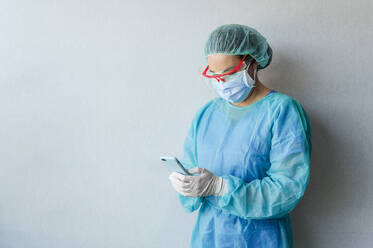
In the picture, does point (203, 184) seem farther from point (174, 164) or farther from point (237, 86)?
point (237, 86)

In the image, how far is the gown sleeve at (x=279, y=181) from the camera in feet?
3.47

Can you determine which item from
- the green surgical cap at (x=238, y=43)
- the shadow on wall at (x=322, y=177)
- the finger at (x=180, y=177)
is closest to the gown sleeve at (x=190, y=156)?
the finger at (x=180, y=177)

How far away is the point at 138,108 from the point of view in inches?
64.2

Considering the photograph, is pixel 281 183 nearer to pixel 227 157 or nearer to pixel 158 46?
pixel 227 157

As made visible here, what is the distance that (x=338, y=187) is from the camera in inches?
53.3

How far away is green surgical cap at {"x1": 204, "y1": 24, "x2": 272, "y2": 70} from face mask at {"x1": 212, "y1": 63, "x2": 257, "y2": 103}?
8cm

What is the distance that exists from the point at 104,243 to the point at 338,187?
115 centimetres

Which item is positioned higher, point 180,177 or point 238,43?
point 238,43

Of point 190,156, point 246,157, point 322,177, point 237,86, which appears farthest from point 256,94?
point 322,177

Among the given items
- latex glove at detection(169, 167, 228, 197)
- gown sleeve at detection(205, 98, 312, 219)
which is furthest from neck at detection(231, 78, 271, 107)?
latex glove at detection(169, 167, 228, 197)

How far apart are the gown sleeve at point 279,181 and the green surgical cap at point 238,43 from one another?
0.23 m

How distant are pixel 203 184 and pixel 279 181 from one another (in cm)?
24

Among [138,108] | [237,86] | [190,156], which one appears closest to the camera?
[237,86]

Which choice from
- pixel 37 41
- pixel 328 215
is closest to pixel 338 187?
pixel 328 215
